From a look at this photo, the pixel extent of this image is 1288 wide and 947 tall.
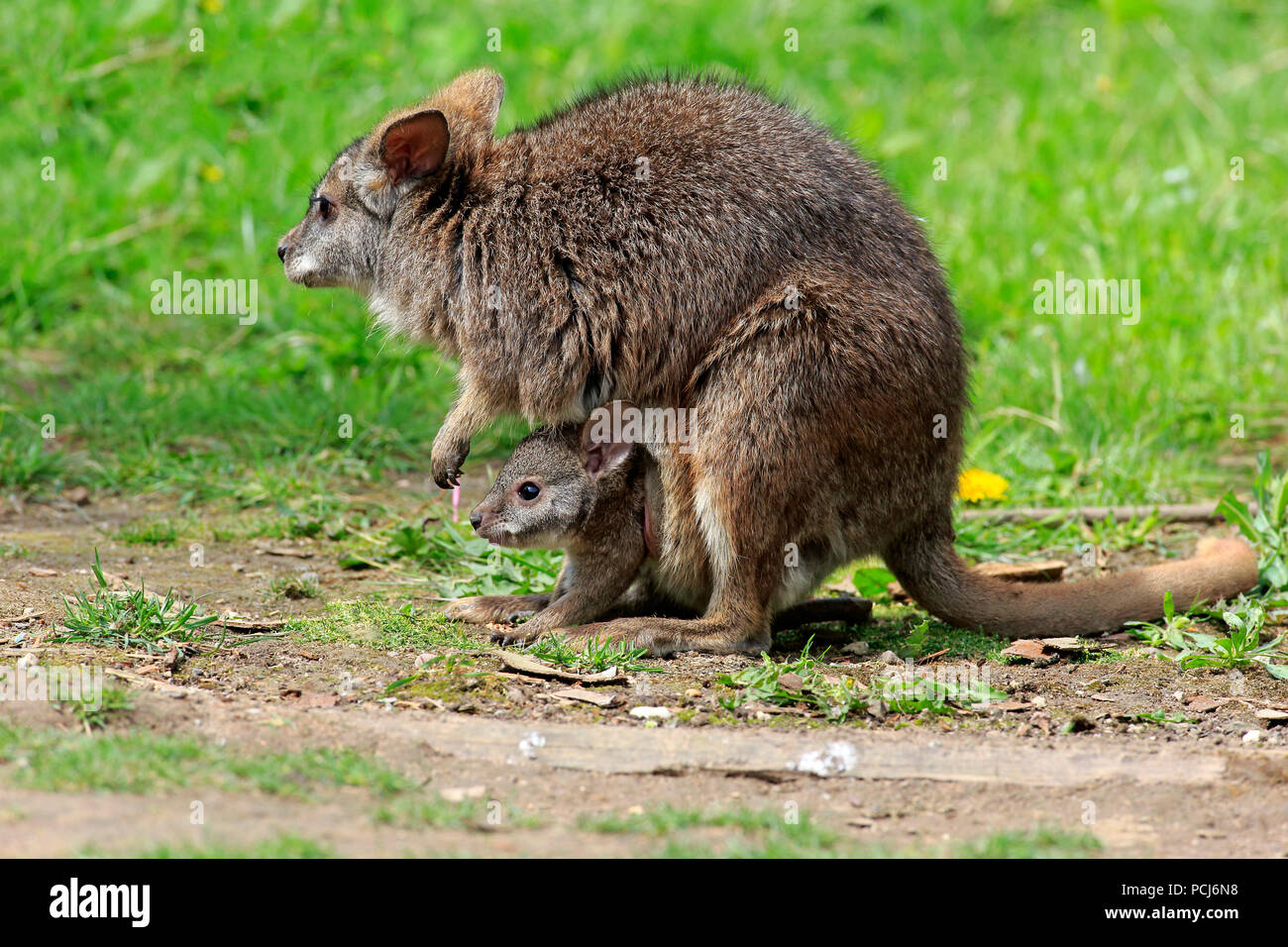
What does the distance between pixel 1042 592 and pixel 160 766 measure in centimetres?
298

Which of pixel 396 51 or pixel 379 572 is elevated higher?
pixel 396 51

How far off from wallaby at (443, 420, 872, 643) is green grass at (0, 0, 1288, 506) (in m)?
0.28

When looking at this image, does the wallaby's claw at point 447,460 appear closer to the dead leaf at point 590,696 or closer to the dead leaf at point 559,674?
the dead leaf at point 559,674

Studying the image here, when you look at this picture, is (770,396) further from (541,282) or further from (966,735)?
(966,735)

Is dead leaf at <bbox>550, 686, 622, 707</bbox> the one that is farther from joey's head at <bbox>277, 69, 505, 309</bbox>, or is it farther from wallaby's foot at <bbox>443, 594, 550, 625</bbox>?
joey's head at <bbox>277, 69, 505, 309</bbox>

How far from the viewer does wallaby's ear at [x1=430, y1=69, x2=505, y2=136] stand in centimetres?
552

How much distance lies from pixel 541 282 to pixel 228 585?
1583 millimetres

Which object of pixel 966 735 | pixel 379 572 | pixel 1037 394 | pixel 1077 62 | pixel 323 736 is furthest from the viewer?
pixel 1077 62

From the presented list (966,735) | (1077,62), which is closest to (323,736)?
(966,735)

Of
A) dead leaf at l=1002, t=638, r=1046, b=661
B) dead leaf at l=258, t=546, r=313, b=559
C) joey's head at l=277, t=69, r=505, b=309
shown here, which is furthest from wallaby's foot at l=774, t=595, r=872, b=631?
dead leaf at l=258, t=546, r=313, b=559

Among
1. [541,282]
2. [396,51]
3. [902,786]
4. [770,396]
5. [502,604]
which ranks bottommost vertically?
[902,786]

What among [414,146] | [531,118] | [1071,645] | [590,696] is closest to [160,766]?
[590,696]

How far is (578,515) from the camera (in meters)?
5.13

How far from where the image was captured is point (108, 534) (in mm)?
5934
